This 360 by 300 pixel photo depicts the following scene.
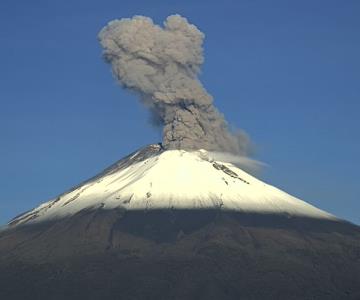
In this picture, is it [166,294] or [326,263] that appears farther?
[326,263]

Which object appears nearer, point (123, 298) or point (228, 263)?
point (123, 298)

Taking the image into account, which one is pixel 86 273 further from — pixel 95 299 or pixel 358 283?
pixel 358 283

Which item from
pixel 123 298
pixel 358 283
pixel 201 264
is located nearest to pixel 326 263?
pixel 358 283

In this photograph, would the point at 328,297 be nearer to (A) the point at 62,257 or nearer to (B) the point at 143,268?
(B) the point at 143,268

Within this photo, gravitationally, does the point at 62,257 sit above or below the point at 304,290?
above

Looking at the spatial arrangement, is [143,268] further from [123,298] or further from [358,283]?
[358,283]

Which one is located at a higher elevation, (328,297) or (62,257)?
(62,257)

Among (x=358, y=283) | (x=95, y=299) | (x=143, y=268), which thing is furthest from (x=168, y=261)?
(x=358, y=283)
